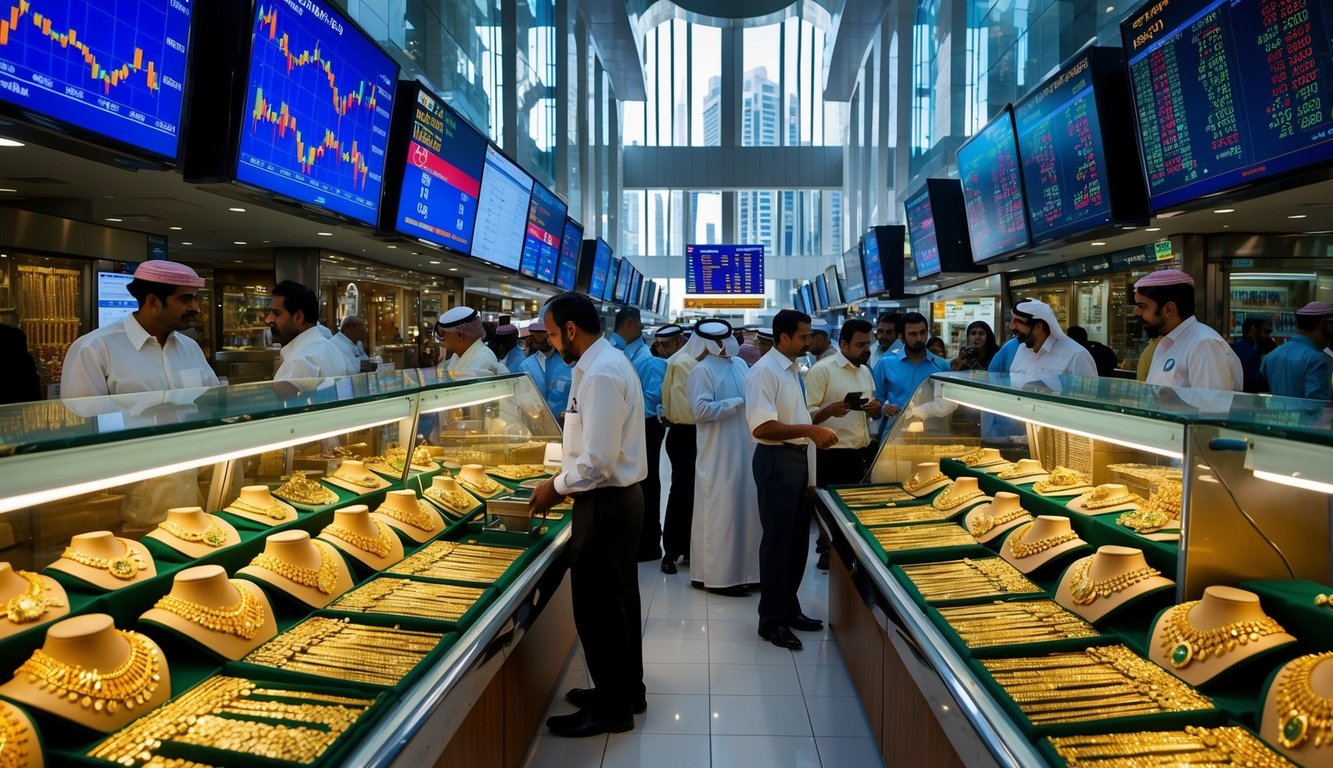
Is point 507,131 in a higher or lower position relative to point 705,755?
higher

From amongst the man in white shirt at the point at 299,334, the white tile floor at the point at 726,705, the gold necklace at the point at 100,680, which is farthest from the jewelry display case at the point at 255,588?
the man in white shirt at the point at 299,334

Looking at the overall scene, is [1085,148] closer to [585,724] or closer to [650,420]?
[650,420]

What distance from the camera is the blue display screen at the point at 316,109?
415cm

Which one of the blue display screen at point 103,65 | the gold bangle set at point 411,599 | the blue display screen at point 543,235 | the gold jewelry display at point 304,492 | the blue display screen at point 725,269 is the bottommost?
the gold bangle set at point 411,599

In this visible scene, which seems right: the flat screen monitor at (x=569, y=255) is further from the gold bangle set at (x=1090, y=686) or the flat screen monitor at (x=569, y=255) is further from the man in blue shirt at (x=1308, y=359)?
the gold bangle set at (x=1090, y=686)

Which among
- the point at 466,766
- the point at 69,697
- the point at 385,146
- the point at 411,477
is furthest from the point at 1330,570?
the point at 385,146

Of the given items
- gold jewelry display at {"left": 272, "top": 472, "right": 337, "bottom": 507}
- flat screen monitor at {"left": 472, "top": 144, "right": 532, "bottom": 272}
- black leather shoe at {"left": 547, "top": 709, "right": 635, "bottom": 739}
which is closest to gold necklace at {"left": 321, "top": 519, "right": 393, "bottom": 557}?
gold jewelry display at {"left": 272, "top": 472, "right": 337, "bottom": 507}

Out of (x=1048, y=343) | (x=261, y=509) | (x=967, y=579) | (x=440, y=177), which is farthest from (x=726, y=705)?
(x=440, y=177)

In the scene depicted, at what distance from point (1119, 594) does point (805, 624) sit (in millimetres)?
2563

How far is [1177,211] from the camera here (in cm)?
514

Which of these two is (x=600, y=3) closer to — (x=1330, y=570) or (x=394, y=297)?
(x=394, y=297)

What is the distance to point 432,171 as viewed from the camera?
6719 mm

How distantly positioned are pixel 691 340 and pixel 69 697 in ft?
15.5

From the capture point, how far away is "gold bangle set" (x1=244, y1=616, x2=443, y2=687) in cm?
208
